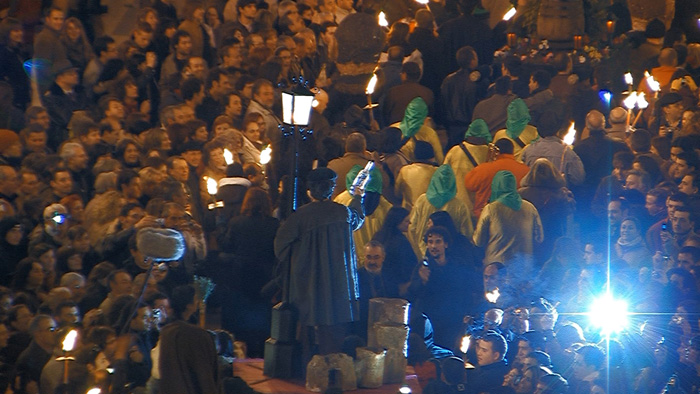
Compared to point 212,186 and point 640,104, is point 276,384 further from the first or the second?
point 640,104

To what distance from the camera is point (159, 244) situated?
A: 11422mm

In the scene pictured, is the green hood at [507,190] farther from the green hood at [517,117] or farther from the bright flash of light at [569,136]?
the bright flash of light at [569,136]

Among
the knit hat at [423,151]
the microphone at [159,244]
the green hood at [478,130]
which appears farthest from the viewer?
the green hood at [478,130]

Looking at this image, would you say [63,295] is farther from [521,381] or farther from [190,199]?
[521,381]

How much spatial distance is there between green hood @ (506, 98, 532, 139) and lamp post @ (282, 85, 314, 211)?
3.62 meters

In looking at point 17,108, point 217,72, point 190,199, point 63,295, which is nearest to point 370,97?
point 217,72

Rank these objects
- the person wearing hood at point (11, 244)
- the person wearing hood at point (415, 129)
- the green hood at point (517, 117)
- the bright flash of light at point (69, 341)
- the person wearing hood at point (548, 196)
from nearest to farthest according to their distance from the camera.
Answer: the bright flash of light at point (69, 341)
the person wearing hood at point (11, 244)
the person wearing hood at point (548, 196)
the person wearing hood at point (415, 129)
the green hood at point (517, 117)

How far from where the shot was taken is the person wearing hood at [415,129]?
1552cm

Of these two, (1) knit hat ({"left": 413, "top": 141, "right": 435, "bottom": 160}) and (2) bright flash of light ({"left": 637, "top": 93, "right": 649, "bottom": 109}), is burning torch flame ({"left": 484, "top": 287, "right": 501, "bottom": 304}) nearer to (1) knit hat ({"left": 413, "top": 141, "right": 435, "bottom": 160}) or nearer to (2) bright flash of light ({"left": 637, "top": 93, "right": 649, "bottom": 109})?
(1) knit hat ({"left": 413, "top": 141, "right": 435, "bottom": 160})

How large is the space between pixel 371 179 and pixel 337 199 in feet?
1.56

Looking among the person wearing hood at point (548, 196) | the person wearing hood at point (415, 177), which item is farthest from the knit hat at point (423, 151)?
the person wearing hood at point (548, 196)

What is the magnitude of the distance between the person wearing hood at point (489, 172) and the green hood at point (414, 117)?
1.04 metres

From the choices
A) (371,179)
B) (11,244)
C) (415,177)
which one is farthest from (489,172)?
(11,244)

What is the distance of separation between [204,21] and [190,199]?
16.3 ft
